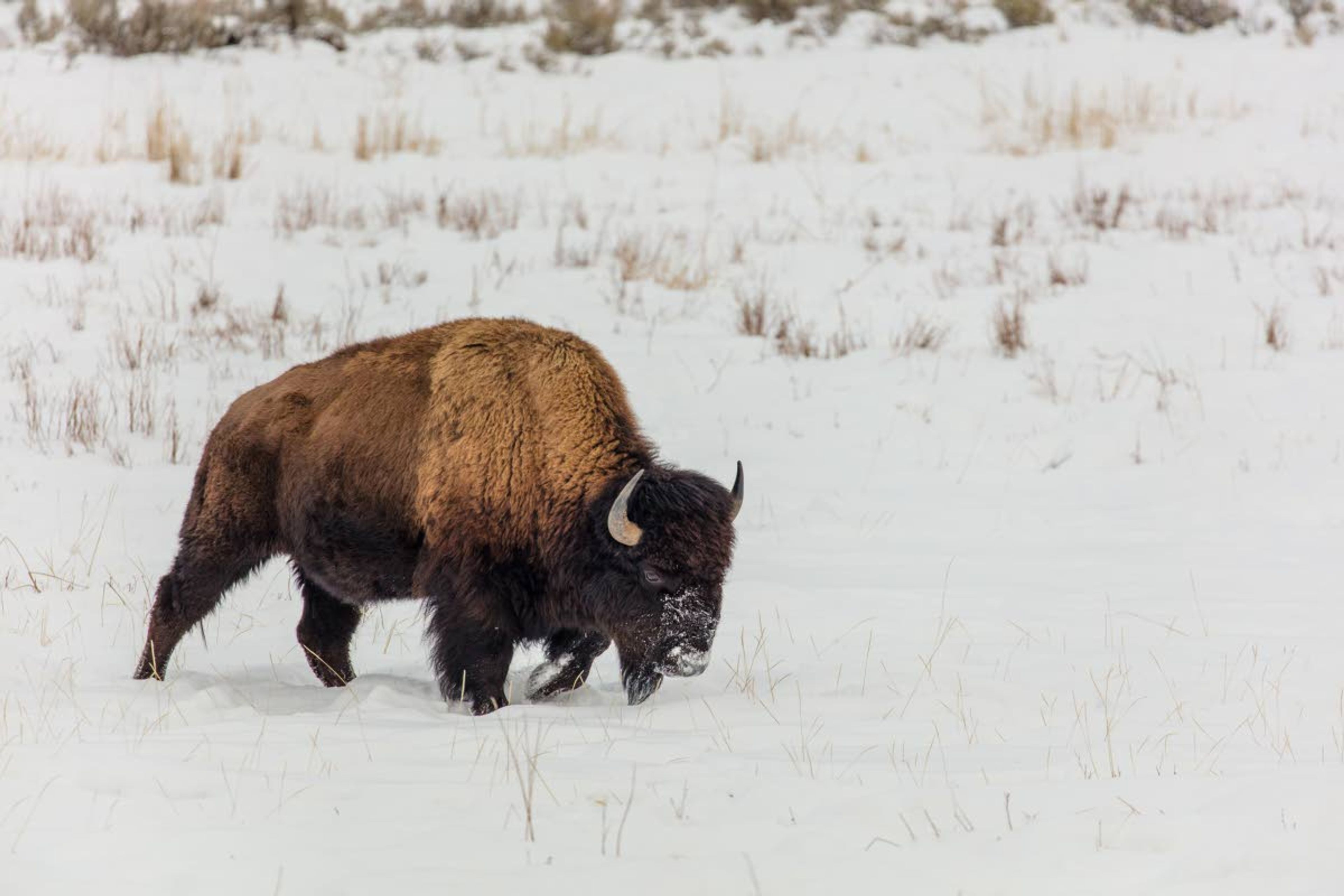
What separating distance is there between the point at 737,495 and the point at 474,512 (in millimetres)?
961

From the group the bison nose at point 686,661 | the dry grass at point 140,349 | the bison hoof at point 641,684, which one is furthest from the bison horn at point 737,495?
the dry grass at point 140,349

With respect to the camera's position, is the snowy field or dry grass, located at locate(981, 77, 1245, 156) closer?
the snowy field

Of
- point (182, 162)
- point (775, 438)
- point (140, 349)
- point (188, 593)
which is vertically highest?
point (188, 593)

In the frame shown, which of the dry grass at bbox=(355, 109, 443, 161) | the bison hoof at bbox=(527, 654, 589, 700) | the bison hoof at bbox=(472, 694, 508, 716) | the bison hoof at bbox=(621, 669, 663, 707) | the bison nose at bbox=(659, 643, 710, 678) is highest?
the bison nose at bbox=(659, 643, 710, 678)

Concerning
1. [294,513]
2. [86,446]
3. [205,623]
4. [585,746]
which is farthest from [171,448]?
[585,746]

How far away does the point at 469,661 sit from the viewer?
17.0ft

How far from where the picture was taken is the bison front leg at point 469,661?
516 centimetres

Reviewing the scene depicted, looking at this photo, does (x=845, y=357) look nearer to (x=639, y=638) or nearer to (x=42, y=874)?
(x=639, y=638)

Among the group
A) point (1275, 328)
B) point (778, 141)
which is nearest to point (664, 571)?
point (1275, 328)

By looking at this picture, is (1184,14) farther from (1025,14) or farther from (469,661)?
(469,661)

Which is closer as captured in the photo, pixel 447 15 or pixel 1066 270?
pixel 1066 270

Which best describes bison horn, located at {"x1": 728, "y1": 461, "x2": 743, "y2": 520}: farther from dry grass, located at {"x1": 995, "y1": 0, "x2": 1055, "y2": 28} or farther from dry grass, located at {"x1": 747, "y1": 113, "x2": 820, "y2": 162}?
dry grass, located at {"x1": 995, "y1": 0, "x2": 1055, "y2": 28}

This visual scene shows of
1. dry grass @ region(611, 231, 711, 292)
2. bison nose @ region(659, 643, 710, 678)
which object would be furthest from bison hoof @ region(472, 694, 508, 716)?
dry grass @ region(611, 231, 711, 292)

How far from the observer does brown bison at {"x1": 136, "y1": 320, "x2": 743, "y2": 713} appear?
16.7 ft
